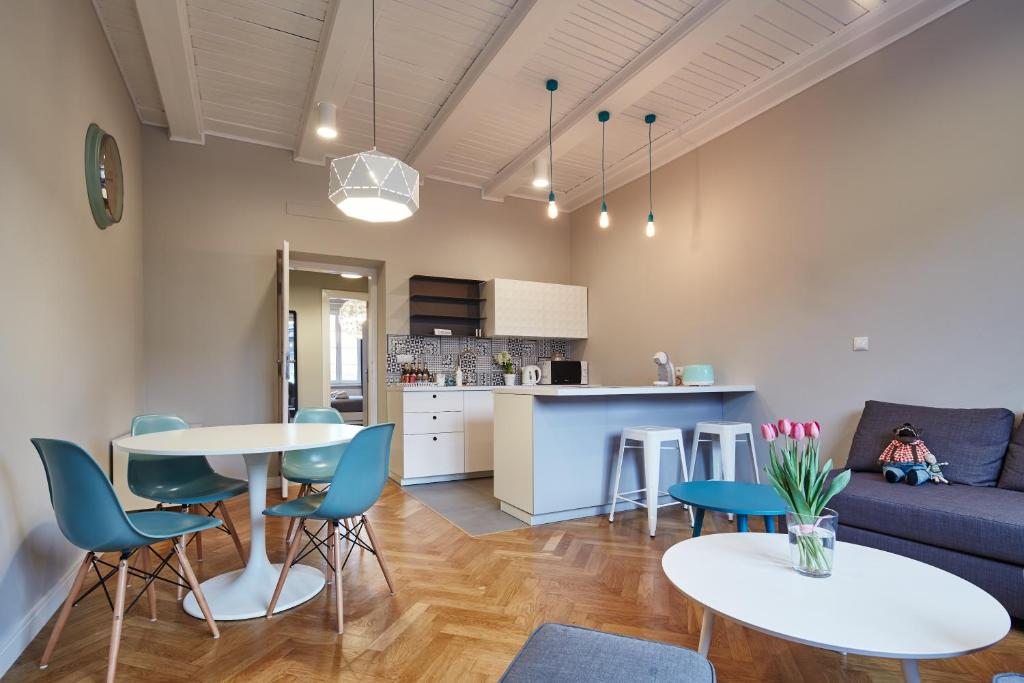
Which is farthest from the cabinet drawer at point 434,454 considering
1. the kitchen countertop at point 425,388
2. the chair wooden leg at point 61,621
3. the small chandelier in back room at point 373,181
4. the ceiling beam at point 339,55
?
the chair wooden leg at point 61,621

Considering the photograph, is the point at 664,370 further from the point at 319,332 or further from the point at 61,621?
the point at 319,332

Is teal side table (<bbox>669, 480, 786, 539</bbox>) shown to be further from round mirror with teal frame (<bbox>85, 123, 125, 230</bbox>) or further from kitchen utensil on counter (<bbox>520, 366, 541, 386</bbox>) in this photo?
round mirror with teal frame (<bbox>85, 123, 125, 230</bbox>)

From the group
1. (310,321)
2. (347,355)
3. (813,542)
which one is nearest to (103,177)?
(813,542)

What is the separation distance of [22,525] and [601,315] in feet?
16.1

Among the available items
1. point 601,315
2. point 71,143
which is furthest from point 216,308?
point 601,315

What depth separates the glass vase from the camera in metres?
1.48

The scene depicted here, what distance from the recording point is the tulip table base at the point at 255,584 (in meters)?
2.28

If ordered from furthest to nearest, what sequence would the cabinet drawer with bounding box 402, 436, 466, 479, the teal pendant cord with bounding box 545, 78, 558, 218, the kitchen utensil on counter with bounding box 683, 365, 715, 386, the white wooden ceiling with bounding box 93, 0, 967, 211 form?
1. the cabinet drawer with bounding box 402, 436, 466, 479
2. the kitchen utensil on counter with bounding box 683, 365, 715, 386
3. the teal pendant cord with bounding box 545, 78, 558, 218
4. the white wooden ceiling with bounding box 93, 0, 967, 211

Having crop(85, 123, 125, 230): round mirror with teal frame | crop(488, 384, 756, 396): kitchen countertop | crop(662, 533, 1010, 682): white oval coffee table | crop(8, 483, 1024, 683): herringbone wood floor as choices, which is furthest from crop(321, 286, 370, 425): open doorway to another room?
crop(662, 533, 1010, 682): white oval coffee table

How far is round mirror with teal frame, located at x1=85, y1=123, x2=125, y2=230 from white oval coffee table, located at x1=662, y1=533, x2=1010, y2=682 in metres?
3.49

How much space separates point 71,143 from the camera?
104 inches

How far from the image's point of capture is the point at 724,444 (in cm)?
367

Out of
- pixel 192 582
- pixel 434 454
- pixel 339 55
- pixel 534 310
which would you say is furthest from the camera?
pixel 534 310

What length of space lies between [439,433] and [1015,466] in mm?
3947
